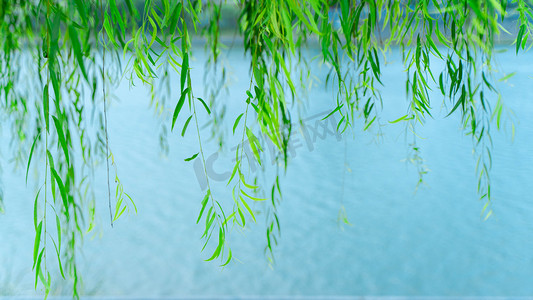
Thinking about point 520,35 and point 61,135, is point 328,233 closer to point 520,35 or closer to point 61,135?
point 520,35

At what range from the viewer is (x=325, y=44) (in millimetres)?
550

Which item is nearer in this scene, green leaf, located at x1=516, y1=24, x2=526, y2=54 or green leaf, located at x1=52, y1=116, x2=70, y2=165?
green leaf, located at x1=52, y1=116, x2=70, y2=165

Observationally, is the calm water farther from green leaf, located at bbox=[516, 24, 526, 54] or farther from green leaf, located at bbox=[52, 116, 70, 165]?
green leaf, located at bbox=[52, 116, 70, 165]

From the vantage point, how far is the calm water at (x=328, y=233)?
1.60m

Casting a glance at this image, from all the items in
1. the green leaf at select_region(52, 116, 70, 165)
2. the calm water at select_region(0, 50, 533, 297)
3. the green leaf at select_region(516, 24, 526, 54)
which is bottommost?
the calm water at select_region(0, 50, 533, 297)

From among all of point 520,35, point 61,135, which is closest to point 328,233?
point 520,35

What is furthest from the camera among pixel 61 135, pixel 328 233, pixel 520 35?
pixel 328 233

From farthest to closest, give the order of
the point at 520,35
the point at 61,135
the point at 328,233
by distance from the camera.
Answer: the point at 328,233 < the point at 520,35 < the point at 61,135

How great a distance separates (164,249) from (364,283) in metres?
0.70

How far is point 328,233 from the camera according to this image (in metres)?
1.92

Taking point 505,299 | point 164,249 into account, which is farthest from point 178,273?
point 505,299

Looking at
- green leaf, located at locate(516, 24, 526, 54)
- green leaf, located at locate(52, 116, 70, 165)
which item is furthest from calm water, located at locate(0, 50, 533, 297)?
green leaf, located at locate(52, 116, 70, 165)

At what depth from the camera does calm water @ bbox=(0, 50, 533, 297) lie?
1.60 metres

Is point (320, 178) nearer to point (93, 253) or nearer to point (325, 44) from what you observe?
point (93, 253)
